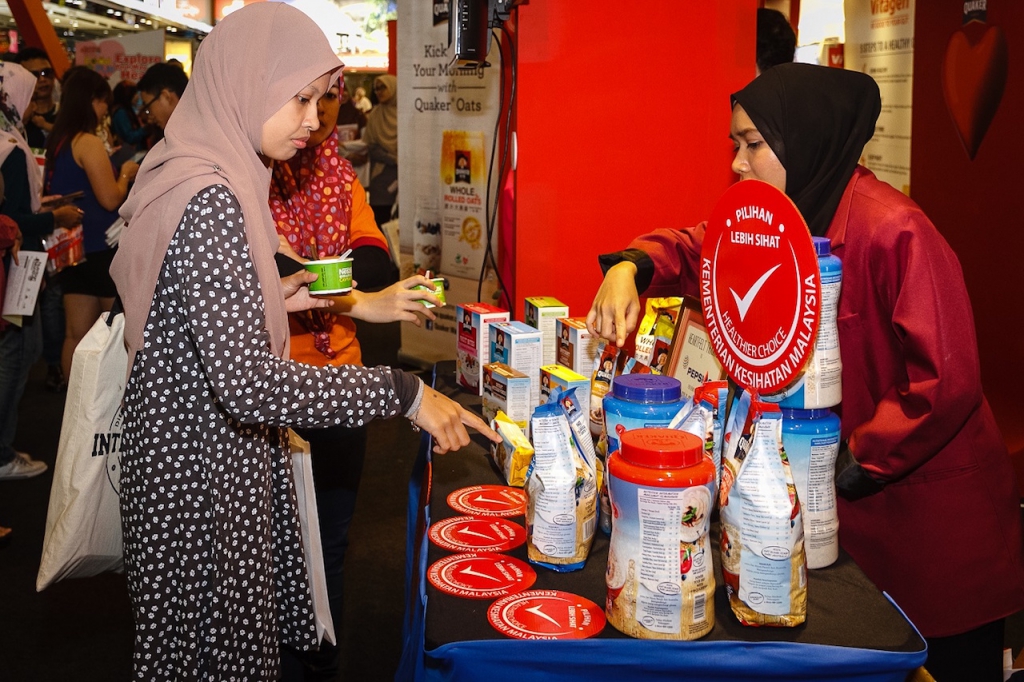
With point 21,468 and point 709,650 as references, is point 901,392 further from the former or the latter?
point 21,468

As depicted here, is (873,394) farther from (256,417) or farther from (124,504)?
(124,504)

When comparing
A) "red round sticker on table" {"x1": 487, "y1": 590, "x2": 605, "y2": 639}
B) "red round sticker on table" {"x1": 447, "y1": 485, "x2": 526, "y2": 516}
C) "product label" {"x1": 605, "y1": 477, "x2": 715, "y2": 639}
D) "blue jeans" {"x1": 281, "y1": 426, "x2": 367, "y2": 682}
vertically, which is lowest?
"blue jeans" {"x1": 281, "y1": 426, "x2": 367, "y2": 682}

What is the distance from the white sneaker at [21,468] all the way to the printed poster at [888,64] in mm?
4822

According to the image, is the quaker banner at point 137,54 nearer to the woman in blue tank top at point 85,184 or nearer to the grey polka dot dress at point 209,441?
the woman in blue tank top at point 85,184

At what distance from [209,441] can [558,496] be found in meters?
0.68

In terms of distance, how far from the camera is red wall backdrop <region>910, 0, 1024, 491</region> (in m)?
4.30

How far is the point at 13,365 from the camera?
4379 millimetres

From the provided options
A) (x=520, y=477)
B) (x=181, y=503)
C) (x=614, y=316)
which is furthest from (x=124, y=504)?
(x=614, y=316)

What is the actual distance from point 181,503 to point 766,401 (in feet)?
3.53

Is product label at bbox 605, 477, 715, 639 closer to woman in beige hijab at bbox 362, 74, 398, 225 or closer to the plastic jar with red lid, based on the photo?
the plastic jar with red lid

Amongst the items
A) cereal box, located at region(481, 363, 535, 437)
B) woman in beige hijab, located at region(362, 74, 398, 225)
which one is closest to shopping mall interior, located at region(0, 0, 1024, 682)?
cereal box, located at region(481, 363, 535, 437)

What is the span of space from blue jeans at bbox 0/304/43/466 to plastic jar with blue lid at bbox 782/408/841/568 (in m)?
3.94

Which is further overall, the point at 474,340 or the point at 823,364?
the point at 474,340

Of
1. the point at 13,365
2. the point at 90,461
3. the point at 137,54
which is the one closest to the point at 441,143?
the point at 13,365
